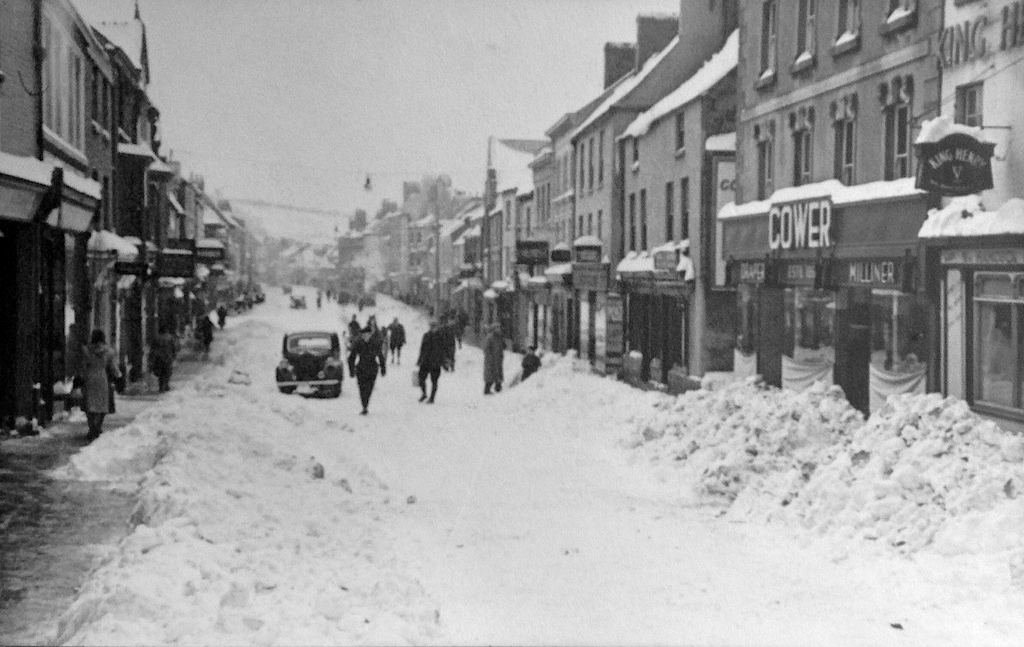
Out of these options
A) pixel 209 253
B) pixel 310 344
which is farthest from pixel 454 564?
pixel 209 253

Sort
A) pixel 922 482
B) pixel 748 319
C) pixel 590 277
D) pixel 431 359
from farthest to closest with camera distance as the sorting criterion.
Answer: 1. pixel 590 277
2. pixel 431 359
3. pixel 748 319
4. pixel 922 482

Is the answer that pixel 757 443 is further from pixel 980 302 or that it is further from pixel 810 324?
pixel 810 324

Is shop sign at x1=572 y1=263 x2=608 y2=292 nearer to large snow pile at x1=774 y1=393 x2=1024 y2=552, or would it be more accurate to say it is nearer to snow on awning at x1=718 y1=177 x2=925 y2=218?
snow on awning at x1=718 y1=177 x2=925 y2=218

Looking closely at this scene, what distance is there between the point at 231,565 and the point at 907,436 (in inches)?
287

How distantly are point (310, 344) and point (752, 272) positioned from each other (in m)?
11.7

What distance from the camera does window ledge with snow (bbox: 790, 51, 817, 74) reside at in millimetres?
20953

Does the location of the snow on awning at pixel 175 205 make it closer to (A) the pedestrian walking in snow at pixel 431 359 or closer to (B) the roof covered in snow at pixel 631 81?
(B) the roof covered in snow at pixel 631 81

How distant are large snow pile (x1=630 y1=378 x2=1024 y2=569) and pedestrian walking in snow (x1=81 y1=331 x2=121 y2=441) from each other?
8100mm

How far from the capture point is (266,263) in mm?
162750

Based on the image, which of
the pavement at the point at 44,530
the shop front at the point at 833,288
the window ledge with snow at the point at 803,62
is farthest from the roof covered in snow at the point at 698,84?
the pavement at the point at 44,530

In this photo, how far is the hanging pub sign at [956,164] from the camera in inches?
547

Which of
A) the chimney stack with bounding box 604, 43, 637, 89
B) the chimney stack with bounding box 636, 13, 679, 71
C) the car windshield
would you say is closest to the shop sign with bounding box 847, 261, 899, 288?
the car windshield

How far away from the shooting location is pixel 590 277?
38.7 metres

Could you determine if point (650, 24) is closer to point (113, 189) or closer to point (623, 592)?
point (113, 189)
